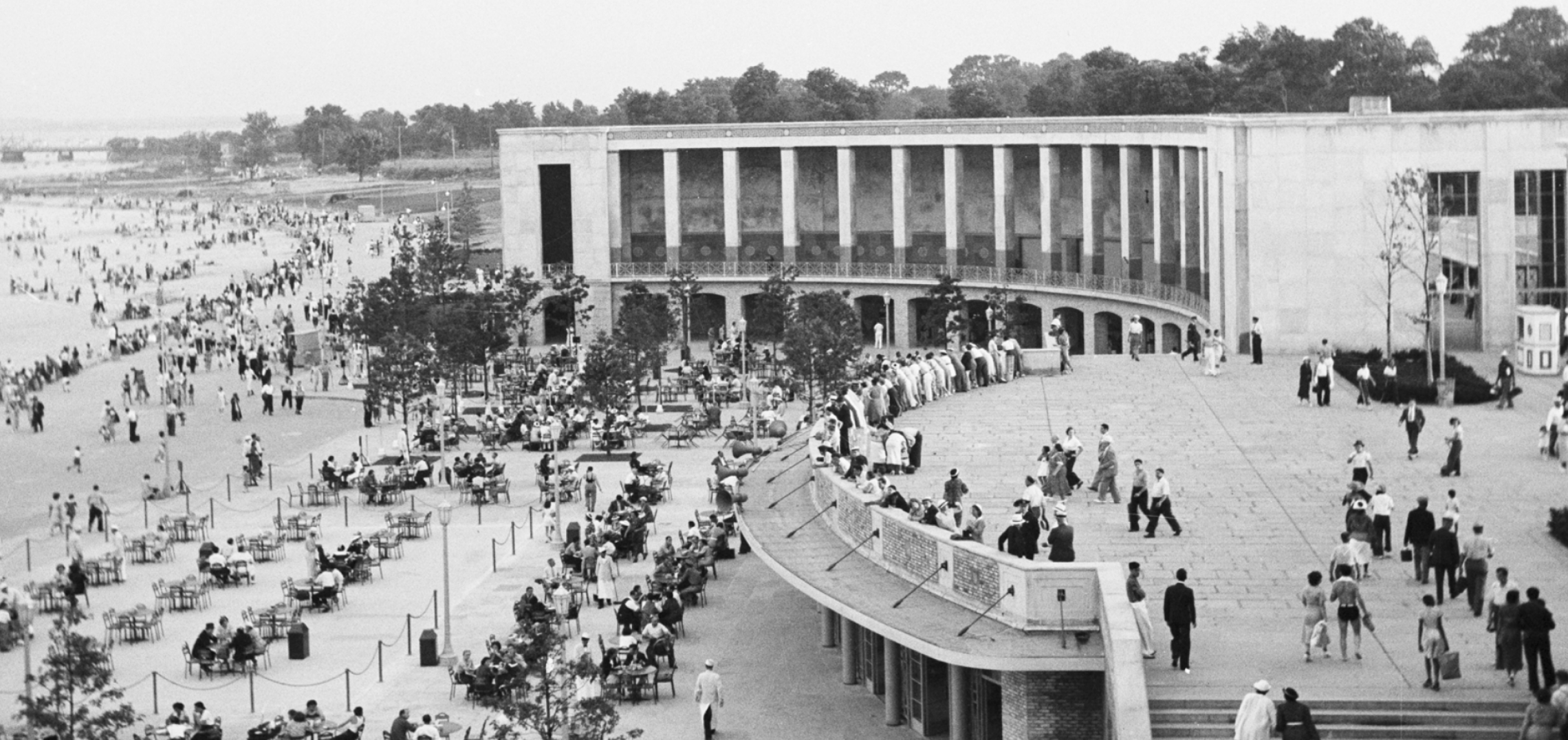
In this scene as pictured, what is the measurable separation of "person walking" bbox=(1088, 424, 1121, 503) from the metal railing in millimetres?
37009

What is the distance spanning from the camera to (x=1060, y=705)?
81.8ft

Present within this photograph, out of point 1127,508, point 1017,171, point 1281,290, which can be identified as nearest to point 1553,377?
point 1281,290

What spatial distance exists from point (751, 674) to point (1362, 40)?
94.2 m

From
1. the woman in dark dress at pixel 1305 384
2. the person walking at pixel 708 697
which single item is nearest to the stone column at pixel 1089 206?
the woman in dark dress at pixel 1305 384

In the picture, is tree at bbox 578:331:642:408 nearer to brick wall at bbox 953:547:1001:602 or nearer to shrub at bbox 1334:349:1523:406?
shrub at bbox 1334:349:1523:406

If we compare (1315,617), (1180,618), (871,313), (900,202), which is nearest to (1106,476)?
(1315,617)

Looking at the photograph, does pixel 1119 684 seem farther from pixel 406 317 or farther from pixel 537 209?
pixel 537 209

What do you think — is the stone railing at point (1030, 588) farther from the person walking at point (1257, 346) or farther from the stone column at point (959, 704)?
the person walking at point (1257, 346)

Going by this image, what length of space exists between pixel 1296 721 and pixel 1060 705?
4.04 metres

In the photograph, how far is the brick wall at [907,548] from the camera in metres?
Result: 28.2

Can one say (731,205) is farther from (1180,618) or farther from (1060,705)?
(1180,618)

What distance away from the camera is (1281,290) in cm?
5503

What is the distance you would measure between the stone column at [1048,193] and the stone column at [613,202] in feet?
59.5

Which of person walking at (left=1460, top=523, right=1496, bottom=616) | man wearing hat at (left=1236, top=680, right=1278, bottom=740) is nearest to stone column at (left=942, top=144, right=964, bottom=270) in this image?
person walking at (left=1460, top=523, right=1496, bottom=616)
